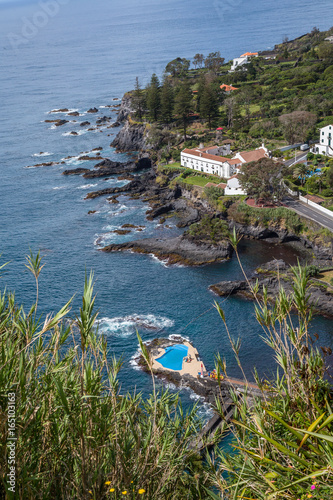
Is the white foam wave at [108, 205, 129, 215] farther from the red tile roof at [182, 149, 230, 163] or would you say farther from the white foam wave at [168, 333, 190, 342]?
the white foam wave at [168, 333, 190, 342]

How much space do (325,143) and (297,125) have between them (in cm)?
709

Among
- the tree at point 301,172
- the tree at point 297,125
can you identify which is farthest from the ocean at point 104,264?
the tree at point 297,125

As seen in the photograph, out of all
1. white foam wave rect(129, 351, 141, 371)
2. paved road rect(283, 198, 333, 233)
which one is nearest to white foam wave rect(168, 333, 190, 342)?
white foam wave rect(129, 351, 141, 371)

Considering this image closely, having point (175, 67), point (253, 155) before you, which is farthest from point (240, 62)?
point (253, 155)

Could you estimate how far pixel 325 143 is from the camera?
235 ft

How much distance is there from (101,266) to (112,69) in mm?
150021

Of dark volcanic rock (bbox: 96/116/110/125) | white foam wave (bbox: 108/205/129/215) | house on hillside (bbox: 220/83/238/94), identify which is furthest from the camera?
dark volcanic rock (bbox: 96/116/110/125)

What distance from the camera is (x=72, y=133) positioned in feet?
359

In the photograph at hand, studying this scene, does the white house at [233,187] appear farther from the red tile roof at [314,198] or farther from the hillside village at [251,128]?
the red tile roof at [314,198]

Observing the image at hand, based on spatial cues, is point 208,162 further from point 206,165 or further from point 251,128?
point 251,128

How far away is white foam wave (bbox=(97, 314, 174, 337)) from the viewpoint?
138 feet

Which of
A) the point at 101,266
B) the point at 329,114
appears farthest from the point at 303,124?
the point at 101,266

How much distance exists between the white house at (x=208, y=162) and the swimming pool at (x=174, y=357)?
125 ft

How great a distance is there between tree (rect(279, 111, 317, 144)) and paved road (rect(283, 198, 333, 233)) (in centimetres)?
1824
